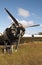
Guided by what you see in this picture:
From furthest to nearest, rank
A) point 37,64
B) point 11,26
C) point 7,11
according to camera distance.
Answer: point 7,11
point 11,26
point 37,64

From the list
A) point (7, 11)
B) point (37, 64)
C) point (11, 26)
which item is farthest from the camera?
point (7, 11)

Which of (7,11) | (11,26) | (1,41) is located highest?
(7,11)

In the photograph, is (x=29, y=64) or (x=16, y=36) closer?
(x=29, y=64)

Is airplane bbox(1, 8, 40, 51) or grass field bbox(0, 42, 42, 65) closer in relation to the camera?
grass field bbox(0, 42, 42, 65)

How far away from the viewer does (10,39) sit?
3250 centimetres

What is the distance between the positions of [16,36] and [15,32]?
69 cm

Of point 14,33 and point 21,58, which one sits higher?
point 14,33

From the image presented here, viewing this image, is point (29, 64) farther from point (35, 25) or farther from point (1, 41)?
point (1, 41)

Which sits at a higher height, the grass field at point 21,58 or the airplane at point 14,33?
the airplane at point 14,33

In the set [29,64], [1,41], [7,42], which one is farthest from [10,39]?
[29,64]

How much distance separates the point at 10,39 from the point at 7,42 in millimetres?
819

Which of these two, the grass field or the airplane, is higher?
the airplane

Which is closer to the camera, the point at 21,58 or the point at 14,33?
the point at 21,58

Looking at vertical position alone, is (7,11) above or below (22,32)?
above
